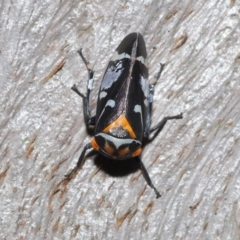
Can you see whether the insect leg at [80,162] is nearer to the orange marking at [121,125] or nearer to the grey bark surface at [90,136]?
the grey bark surface at [90,136]

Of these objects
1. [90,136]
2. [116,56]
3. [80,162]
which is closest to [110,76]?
[116,56]

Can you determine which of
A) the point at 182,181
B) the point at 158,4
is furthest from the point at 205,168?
the point at 158,4

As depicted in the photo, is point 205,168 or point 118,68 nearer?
point 205,168

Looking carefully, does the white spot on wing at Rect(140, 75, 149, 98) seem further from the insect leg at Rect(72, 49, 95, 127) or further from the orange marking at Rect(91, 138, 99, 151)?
the orange marking at Rect(91, 138, 99, 151)

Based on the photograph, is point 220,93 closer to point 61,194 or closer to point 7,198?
point 61,194

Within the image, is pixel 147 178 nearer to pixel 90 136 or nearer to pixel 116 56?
pixel 90 136

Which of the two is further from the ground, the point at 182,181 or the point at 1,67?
the point at 1,67

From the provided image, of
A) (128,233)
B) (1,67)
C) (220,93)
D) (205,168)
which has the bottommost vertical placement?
(128,233)
